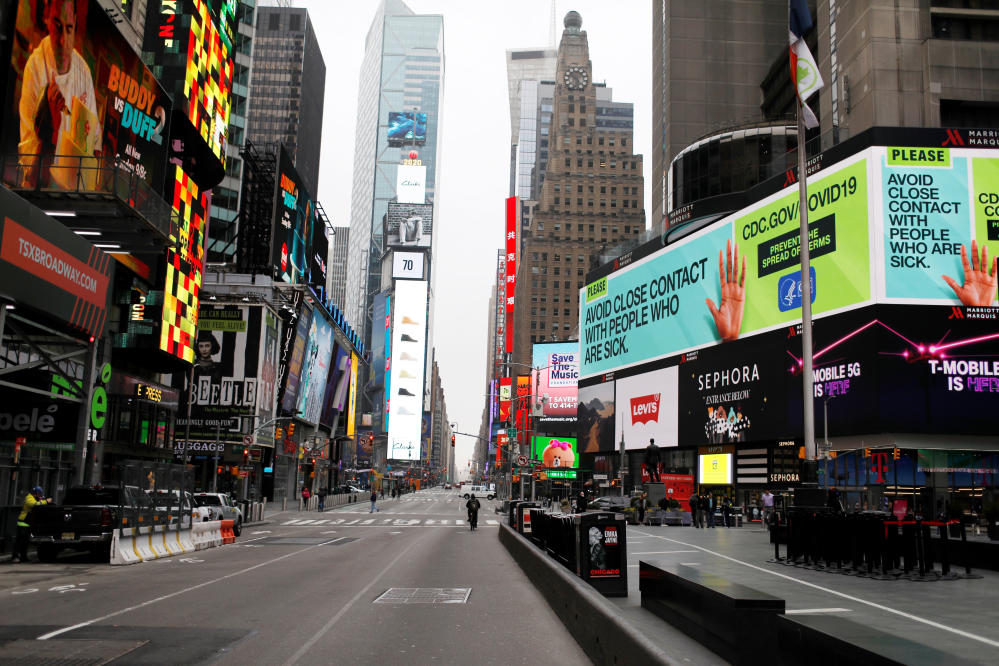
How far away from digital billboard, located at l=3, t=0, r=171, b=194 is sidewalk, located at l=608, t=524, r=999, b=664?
22047 mm

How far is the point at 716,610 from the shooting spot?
25.7 ft

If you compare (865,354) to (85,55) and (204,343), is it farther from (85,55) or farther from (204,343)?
(204,343)

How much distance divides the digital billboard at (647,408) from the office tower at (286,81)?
89972mm

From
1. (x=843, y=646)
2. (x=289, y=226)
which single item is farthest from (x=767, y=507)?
(x=289, y=226)

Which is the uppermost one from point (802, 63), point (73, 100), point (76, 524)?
point (73, 100)

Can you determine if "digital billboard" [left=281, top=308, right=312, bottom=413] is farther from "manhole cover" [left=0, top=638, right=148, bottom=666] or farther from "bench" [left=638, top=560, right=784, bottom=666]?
"bench" [left=638, top=560, right=784, bottom=666]

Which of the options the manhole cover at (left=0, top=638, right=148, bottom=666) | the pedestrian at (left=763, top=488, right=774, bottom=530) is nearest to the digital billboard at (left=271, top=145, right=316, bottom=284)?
the pedestrian at (left=763, top=488, right=774, bottom=530)

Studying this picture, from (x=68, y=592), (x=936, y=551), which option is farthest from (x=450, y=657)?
(x=936, y=551)

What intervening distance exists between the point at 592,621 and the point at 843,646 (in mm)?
4724

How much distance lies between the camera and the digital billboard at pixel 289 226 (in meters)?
75.4

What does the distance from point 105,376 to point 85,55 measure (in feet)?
39.0

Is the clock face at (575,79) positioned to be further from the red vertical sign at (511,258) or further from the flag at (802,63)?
the flag at (802,63)

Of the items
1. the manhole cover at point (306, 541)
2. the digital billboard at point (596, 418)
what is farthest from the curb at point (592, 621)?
the digital billboard at point (596, 418)

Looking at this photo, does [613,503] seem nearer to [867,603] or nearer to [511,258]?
[867,603]
